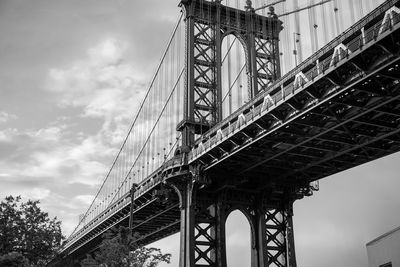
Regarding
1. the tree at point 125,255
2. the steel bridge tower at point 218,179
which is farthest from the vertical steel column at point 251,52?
the tree at point 125,255

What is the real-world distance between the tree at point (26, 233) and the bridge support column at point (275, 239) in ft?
65.6

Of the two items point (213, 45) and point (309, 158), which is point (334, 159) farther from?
point (213, 45)

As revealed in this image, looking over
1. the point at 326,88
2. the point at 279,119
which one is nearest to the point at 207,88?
the point at 279,119

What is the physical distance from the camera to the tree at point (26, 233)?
4319 cm

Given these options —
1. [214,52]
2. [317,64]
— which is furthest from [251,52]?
[317,64]

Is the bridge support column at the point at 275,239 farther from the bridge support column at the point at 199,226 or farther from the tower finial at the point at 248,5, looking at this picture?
the tower finial at the point at 248,5

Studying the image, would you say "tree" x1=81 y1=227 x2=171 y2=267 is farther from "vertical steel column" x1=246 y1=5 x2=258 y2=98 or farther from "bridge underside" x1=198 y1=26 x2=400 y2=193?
"vertical steel column" x1=246 y1=5 x2=258 y2=98

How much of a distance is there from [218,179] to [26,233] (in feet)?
62.3

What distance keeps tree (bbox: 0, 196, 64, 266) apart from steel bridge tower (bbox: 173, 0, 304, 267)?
43.8 ft

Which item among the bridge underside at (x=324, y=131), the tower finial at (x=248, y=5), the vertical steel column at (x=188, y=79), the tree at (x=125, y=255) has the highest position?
the tower finial at (x=248, y=5)

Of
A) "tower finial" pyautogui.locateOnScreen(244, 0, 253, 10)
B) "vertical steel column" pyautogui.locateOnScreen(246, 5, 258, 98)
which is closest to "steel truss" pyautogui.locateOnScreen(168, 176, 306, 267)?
"vertical steel column" pyautogui.locateOnScreen(246, 5, 258, 98)

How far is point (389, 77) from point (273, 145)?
14.4 metres

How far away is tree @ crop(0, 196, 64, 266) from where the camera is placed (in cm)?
4319

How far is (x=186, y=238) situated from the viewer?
173 ft
